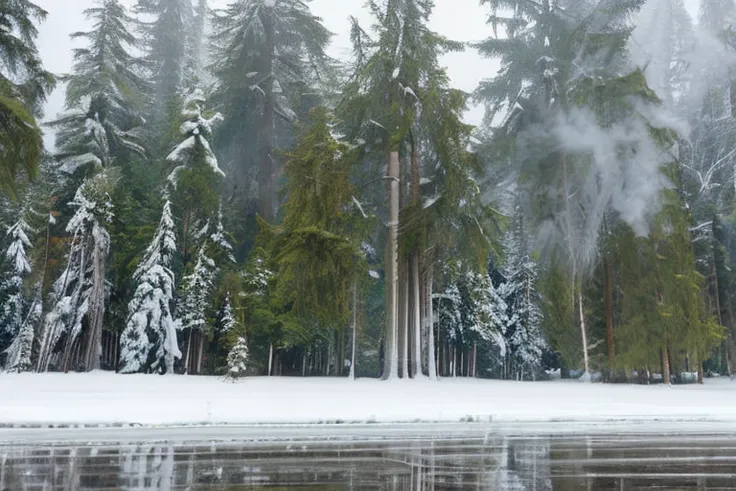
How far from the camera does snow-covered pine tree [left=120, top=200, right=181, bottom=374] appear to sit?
100 ft

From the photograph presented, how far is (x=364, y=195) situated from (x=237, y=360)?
8823 mm

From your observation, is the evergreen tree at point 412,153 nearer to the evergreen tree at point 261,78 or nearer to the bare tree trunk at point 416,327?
the bare tree trunk at point 416,327

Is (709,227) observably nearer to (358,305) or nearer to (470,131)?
(470,131)

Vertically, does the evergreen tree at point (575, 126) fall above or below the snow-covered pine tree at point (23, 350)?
above

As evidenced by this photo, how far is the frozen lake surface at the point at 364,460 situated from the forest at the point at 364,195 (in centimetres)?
1226

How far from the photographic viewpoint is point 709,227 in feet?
124

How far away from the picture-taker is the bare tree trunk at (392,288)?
85.8 feet

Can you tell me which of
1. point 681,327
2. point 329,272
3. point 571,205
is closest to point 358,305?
point 329,272

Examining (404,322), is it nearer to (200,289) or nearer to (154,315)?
(200,289)

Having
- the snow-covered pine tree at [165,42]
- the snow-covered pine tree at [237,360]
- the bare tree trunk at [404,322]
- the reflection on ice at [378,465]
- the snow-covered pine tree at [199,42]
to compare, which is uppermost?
the snow-covered pine tree at [199,42]

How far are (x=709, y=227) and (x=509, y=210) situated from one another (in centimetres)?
1164

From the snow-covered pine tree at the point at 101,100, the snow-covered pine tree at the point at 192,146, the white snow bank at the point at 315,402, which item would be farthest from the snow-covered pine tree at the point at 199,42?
the white snow bank at the point at 315,402

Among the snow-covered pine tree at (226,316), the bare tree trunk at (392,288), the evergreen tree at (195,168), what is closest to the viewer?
the bare tree trunk at (392,288)

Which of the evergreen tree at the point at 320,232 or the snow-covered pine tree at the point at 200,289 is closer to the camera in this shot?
the evergreen tree at the point at 320,232
